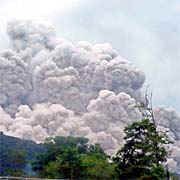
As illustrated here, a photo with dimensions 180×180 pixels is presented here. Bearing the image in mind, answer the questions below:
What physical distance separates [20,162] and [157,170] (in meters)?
15.6

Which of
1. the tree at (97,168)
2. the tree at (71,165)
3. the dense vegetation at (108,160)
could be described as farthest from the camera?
the tree at (71,165)

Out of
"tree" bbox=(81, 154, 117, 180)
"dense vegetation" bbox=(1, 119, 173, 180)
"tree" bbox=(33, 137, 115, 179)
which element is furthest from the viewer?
"tree" bbox=(33, 137, 115, 179)

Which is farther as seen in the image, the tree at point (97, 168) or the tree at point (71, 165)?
the tree at point (71, 165)

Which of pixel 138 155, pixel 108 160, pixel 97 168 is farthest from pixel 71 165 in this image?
pixel 138 155

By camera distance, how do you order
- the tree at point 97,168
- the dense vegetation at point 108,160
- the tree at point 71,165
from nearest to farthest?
the dense vegetation at point 108,160, the tree at point 97,168, the tree at point 71,165

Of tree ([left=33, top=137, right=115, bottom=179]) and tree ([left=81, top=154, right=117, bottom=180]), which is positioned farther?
tree ([left=33, top=137, right=115, bottom=179])

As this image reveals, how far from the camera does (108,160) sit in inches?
1431

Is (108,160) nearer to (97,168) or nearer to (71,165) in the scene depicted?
(97,168)

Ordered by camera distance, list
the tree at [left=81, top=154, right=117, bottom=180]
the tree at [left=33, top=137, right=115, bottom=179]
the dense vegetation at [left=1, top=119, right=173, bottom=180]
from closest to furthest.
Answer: the dense vegetation at [left=1, top=119, right=173, bottom=180] < the tree at [left=81, top=154, right=117, bottom=180] < the tree at [left=33, top=137, right=115, bottom=179]

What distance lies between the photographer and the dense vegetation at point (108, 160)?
93.8 feet

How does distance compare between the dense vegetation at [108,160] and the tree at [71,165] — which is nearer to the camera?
the dense vegetation at [108,160]

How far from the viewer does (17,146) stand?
4228cm

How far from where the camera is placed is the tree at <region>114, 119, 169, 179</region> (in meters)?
28.9

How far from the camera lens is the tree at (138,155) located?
28.9 m
